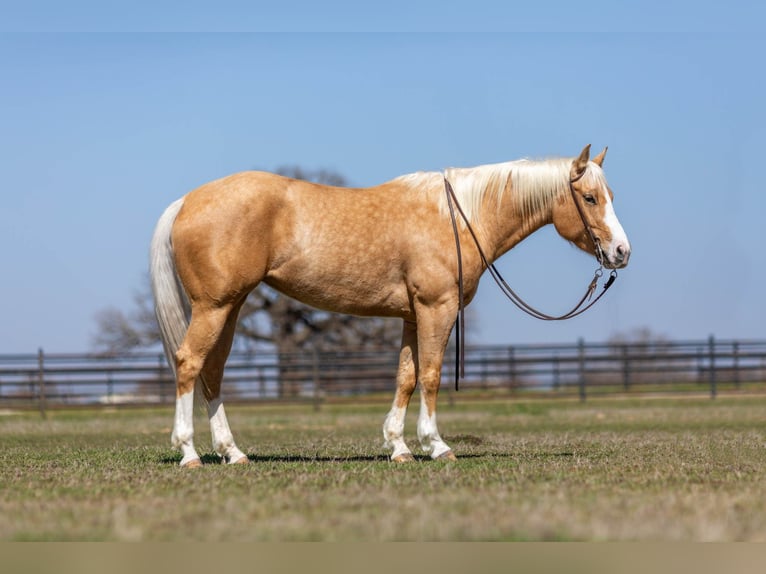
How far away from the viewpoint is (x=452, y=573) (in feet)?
10.8

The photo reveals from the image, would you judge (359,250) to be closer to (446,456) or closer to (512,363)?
(446,456)

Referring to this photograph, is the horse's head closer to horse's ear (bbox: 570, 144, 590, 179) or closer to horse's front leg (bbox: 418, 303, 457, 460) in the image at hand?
horse's ear (bbox: 570, 144, 590, 179)

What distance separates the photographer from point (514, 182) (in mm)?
7945

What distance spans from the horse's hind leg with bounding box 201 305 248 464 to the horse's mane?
1903mm

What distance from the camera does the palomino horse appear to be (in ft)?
23.3

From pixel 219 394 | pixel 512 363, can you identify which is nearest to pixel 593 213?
pixel 219 394

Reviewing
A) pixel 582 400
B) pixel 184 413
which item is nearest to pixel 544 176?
pixel 184 413

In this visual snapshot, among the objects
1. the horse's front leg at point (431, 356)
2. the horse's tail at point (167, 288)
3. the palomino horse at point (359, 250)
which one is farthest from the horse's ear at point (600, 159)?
the horse's tail at point (167, 288)

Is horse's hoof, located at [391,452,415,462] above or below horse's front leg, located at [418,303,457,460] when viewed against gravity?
below

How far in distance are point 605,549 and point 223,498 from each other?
6.75ft

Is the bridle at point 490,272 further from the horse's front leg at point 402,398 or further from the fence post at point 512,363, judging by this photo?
the fence post at point 512,363

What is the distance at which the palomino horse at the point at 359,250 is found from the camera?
7.10 m

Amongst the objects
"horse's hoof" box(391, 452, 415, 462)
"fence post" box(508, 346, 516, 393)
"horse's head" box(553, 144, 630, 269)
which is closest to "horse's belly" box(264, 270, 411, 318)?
"horse's hoof" box(391, 452, 415, 462)

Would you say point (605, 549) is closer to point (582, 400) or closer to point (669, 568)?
point (669, 568)
